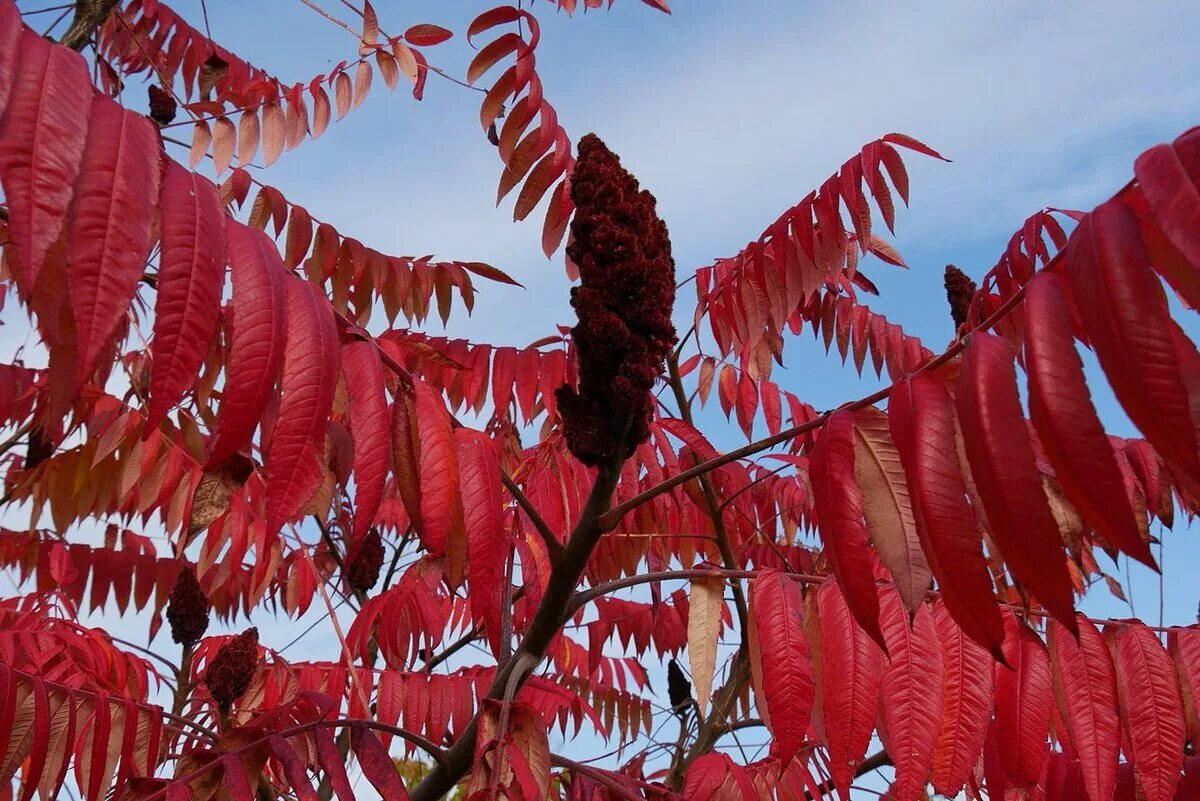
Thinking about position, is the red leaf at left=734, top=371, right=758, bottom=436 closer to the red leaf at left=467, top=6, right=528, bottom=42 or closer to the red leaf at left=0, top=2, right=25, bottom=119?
the red leaf at left=467, top=6, right=528, bottom=42

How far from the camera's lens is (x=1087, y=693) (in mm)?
1828

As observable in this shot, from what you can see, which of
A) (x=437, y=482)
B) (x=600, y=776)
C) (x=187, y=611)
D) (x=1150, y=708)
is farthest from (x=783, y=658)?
(x=187, y=611)

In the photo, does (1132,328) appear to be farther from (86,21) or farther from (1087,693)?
(86,21)

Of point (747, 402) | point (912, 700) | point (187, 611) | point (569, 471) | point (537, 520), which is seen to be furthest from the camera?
point (747, 402)

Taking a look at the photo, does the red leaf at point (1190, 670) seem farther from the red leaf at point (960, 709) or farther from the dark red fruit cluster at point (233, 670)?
the dark red fruit cluster at point (233, 670)

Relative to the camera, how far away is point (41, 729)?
2.04 metres

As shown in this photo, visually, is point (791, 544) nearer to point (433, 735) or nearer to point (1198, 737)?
point (433, 735)

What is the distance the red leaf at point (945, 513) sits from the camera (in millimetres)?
1042

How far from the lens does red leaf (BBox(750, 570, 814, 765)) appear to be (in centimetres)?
156

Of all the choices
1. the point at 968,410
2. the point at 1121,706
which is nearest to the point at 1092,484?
the point at 968,410

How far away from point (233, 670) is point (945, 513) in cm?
252

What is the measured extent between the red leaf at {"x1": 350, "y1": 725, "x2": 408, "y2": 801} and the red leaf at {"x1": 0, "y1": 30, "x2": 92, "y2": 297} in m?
1.19

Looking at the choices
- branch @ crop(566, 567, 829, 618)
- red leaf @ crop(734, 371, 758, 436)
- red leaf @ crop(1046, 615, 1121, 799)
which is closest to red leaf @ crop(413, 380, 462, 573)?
branch @ crop(566, 567, 829, 618)

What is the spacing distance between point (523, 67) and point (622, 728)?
300 cm
